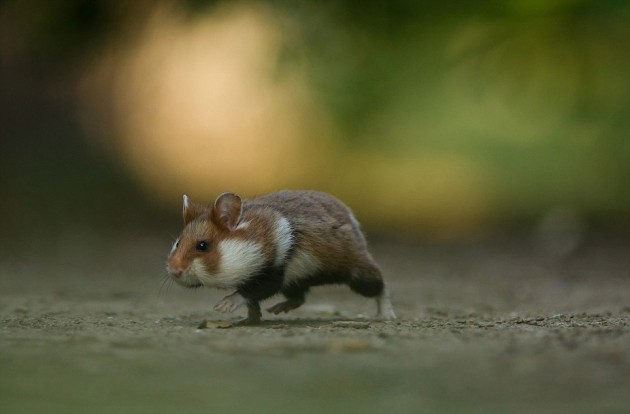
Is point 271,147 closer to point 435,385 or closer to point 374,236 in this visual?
point 374,236

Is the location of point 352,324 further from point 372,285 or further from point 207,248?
point 207,248

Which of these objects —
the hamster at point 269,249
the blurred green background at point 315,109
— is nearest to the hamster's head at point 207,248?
the hamster at point 269,249

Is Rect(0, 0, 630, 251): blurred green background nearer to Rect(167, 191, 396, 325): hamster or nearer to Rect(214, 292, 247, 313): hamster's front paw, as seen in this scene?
Rect(167, 191, 396, 325): hamster

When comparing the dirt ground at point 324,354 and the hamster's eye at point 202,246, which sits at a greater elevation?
the hamster's eye at point 202,246

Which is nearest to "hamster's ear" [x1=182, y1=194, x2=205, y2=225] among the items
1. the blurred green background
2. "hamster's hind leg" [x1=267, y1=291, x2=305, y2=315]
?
"hamster's hind leg" [x1=267, y1=291, x2=305, y2=315]

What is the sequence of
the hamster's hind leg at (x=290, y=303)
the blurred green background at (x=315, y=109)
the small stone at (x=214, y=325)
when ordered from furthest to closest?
the blurred green background at (x=315, y=109), the hamster's hind leg at (x=290, y=303), the small stone at (x=214, y=325)

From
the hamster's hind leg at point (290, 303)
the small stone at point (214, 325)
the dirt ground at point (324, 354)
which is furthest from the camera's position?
the hamster's hind leg at point (290, 303)

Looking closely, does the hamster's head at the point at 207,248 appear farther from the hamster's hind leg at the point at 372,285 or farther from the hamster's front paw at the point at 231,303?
the hamster's hind leg at the point at 372,285
